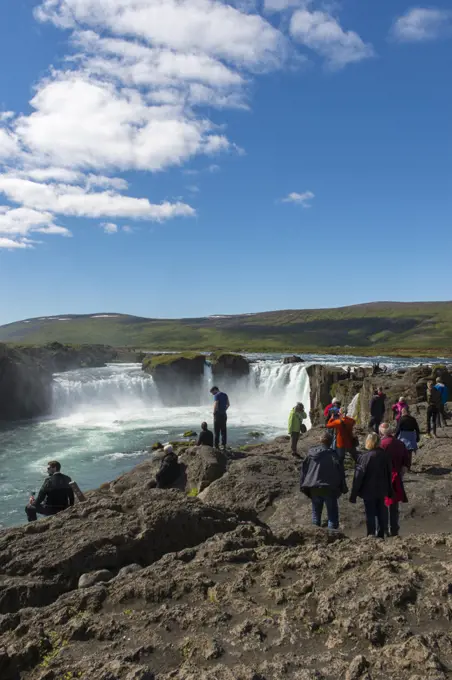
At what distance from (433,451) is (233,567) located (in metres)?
15.5

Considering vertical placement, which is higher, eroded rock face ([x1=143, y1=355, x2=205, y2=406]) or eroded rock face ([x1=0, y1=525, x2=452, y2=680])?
eroded rock face ([x1=0, y1=525, x2=452, y2=680])

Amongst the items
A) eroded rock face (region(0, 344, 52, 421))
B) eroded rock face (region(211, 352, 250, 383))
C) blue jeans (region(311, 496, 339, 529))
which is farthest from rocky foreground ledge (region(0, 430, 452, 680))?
eroded rock face (region(211, 352, 250, 383))

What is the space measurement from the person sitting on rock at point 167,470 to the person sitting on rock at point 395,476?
717 centimetres

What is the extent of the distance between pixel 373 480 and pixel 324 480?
116 centimetres

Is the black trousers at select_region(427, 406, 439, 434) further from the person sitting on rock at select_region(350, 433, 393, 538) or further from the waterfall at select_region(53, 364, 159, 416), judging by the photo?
the waterfall at select_region(53, 364, 159, 416)

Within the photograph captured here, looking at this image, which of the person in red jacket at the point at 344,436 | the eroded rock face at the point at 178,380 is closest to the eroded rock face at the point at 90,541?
the person in red jacket at the point at 344,436

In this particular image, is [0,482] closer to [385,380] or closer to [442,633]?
[385,380]

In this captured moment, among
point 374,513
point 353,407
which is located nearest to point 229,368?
point 353,407

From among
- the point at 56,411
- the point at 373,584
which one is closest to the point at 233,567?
the point at 373,584

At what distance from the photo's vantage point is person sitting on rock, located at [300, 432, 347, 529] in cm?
1109

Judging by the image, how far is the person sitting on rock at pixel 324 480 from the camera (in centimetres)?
1109

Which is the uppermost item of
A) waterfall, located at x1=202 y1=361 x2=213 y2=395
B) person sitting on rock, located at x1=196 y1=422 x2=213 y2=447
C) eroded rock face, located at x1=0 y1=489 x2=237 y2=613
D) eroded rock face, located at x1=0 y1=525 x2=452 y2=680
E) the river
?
eroded rock face, located at x1=0 y1=525 x2=452 y2=680

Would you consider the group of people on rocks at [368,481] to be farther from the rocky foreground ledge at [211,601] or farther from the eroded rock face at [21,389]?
the eroded rock face at [21,389]

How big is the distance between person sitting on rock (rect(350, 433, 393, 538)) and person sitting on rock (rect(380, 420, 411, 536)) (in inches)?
13.8
